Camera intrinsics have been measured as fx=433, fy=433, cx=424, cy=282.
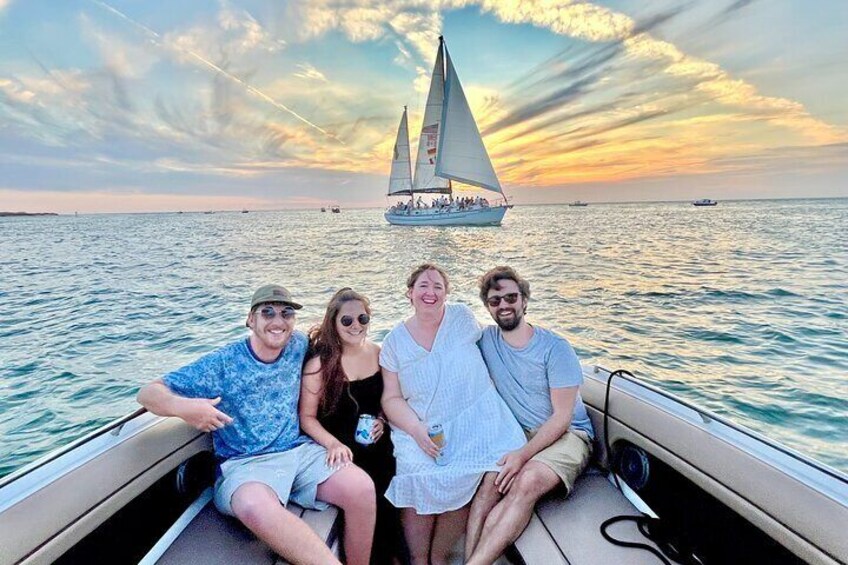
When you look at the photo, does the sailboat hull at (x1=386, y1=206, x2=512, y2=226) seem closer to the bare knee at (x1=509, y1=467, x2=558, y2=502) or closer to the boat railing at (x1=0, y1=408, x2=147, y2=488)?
the bare knee at (x1=509, y1=467, x2=558, y2=502)

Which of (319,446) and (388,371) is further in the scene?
(388,371)

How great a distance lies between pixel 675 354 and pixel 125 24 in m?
15.3

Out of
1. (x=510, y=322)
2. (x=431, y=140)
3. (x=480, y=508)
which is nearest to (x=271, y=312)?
(x=510, y=322)

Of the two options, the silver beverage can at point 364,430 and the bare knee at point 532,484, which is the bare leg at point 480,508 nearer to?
the bare knee at point 532,484

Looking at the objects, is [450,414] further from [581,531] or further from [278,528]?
[278,528]

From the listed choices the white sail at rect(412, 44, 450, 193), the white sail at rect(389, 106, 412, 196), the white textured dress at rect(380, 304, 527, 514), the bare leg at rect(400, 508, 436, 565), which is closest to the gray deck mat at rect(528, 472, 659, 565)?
the white textured dress at rect(380, 304, 527, 514)

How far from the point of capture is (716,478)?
1622mm

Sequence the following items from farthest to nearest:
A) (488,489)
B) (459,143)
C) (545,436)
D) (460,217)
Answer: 1. (460,217)
2. (459,143)
3. (545,436)
4. (488,489)

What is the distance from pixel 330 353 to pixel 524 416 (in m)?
1.03

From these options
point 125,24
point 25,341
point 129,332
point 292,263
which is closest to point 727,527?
point 129,332

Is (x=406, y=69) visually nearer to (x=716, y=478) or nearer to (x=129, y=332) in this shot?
(x=129, y=332)

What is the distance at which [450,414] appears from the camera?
2160 millimetres

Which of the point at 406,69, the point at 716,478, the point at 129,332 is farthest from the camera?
the point at 406,69

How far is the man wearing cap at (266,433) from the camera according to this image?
5.52 feet
